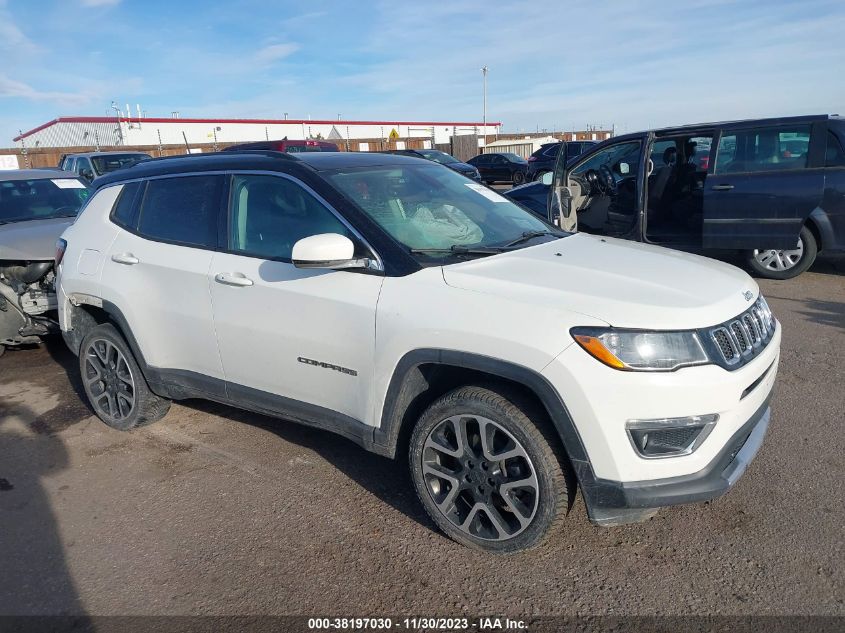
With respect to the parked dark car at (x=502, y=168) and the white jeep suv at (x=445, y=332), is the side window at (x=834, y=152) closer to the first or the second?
the white jeep suv at (x=445, y=332)

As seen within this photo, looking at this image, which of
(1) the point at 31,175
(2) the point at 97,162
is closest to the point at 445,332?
(1) the point at 31,175

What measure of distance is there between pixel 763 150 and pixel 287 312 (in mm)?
6198

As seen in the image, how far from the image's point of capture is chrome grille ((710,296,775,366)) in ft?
8.82

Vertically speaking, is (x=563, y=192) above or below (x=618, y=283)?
below

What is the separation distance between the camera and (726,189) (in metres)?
7.33

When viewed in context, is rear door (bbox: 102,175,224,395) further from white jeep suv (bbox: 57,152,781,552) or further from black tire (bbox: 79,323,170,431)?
black tire (bbox: 79,323,170,431)

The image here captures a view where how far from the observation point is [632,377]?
2.52m

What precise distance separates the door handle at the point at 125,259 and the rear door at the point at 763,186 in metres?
6.01

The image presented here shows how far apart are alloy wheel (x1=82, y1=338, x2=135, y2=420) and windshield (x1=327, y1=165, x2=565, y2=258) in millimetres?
2067

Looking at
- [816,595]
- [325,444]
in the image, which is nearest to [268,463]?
[325,444]

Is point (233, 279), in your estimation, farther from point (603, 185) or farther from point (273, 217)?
point (603, 185)

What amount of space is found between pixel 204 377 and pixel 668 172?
617 centimetres

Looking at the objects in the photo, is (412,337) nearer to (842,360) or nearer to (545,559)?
(545,559)

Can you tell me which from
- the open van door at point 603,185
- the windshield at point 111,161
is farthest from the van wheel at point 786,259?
the windshield at point 111,161
